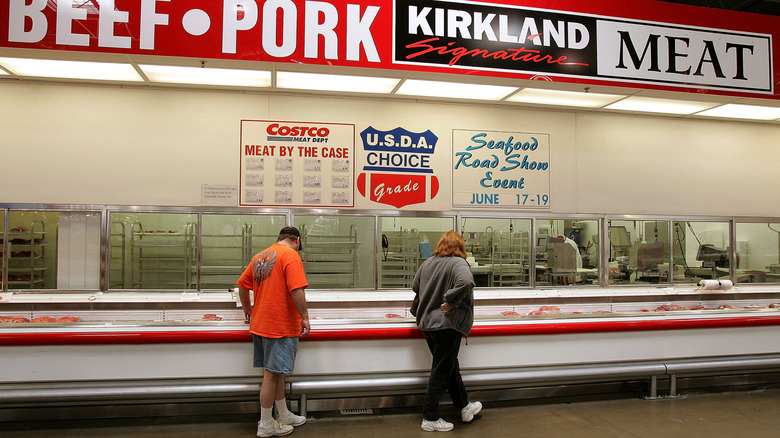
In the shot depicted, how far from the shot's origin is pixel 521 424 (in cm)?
374

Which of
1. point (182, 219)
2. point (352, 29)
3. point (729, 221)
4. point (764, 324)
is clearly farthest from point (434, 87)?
point (729, 221)

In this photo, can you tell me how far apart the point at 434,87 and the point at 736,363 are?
150 inches

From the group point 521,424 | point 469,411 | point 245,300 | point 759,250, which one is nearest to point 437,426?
point 469,411

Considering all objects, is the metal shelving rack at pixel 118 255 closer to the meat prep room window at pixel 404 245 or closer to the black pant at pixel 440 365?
the meat prep room window at pixel 404 245

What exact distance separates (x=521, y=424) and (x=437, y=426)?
67cm

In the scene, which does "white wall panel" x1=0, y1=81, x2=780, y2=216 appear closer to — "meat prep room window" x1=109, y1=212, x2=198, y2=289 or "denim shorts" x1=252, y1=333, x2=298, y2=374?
"meat prep room window" x1=109, y1=212, x2=198, y2=289

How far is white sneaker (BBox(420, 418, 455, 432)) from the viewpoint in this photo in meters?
3.57

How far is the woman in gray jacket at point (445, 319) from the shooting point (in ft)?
11.5

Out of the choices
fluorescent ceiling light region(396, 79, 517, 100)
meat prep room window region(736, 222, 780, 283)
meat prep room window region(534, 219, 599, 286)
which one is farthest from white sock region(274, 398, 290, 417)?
meat prep room window region(736, 222, 780, 283)

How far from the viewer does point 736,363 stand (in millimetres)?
4391

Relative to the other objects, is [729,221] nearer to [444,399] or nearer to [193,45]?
[444,399]
